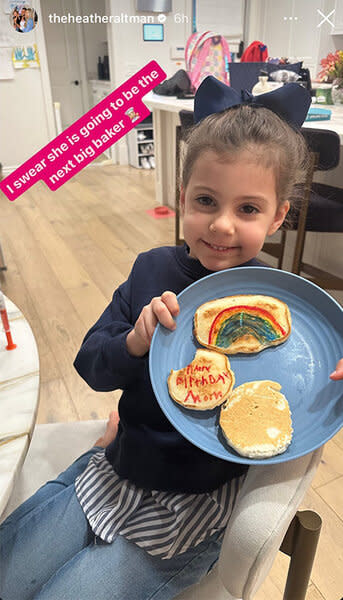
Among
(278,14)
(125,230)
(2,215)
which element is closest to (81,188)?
(2,215)

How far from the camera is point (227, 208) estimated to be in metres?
0.66

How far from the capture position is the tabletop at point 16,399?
56cm

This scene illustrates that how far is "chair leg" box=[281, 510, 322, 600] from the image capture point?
0.65m

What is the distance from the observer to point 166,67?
5297mm

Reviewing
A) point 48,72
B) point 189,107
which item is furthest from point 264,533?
point 48,72

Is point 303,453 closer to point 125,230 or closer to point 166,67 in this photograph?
point 125,230

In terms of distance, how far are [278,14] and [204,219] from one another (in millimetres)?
5733

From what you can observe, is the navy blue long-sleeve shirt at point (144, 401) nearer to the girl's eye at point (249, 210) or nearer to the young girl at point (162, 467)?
the young girl at point (162, 467)

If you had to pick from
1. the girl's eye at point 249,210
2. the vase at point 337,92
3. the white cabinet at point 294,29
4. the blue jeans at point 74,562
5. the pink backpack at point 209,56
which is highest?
the white cabinet at point 294,29

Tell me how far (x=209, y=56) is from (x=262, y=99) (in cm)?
250

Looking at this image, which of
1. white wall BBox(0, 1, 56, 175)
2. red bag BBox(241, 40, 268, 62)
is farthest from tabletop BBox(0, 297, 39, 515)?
white wall BBox(0, 1, 56, 175)

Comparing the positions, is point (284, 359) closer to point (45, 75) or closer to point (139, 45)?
point (45, 75)

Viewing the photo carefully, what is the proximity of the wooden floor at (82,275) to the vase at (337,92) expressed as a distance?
1352 millimetres
